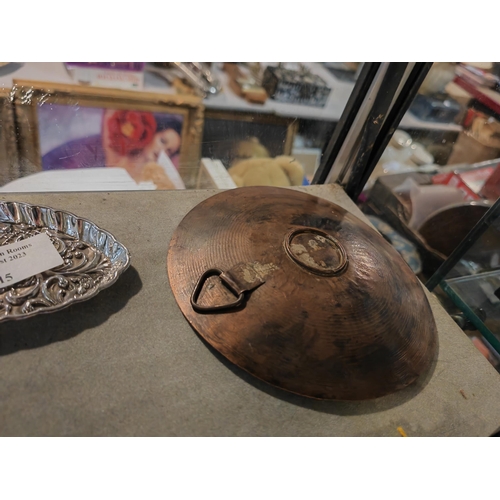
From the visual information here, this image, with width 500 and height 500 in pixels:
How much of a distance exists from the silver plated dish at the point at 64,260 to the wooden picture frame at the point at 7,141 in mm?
276

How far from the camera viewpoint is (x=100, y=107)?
1.25 m

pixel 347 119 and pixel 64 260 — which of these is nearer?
pixel 64 260

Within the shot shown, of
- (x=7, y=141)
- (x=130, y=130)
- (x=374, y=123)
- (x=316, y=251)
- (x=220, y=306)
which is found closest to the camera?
(x=220, y=306)

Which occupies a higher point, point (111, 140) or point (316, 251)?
point (316, 251)

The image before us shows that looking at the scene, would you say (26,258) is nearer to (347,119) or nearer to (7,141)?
(7,141)

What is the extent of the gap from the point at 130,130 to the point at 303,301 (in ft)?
2.99

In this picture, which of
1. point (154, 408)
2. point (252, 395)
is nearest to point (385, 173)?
point (252, 395)

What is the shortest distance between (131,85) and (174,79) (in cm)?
22

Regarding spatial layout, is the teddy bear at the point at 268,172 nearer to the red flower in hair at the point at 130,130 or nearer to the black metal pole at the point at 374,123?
the black metal pole at the point at 374,123

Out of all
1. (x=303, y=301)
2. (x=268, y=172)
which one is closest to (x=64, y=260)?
(x=303, y=301)

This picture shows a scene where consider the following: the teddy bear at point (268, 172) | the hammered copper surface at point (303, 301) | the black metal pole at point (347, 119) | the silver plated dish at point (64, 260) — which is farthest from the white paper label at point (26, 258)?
the black metal pole at point (347, 119)

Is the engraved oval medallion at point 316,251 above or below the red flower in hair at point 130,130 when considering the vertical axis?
above

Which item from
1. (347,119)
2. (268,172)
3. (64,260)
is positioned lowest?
(268,172)

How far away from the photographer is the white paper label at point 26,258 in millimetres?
683
